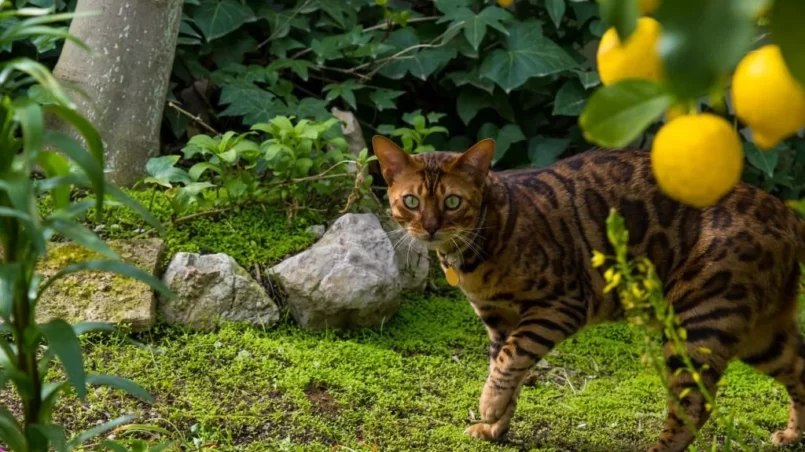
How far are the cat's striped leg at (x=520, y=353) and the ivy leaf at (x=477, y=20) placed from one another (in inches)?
81.8

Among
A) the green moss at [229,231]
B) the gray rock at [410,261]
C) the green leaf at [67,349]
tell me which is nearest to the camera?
the green leaf at [67,349]

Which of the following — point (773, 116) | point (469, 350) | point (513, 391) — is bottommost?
point (469, 350)

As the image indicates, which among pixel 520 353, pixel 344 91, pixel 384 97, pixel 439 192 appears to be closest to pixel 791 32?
pixel 520 353

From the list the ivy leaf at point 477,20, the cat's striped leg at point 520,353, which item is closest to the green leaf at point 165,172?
the cat's striped leg at point 520,353

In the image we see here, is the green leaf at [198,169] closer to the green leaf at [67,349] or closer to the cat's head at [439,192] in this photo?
the cat's head at [439,192]

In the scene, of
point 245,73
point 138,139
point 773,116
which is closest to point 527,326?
point 138,139

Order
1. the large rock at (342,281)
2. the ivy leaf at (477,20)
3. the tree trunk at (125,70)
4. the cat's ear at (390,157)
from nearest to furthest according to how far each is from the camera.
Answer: the cat's ear at (390,157)
the large rock at (342,281)
the tree trunk at (125,70)
the ivy leaf at (477,20)

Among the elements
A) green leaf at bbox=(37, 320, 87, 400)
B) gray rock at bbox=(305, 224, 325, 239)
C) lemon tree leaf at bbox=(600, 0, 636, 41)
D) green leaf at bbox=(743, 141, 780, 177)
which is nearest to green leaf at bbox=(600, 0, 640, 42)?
lemon tree leaf at bbox=(600, 0, 636, 41)

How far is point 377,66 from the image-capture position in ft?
17.0

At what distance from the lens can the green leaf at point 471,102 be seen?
519cm

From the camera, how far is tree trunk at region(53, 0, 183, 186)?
4.18 m

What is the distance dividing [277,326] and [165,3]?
1.53 metres

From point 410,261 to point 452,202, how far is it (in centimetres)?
121

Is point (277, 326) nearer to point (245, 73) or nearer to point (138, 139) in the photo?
point (138, 139)
